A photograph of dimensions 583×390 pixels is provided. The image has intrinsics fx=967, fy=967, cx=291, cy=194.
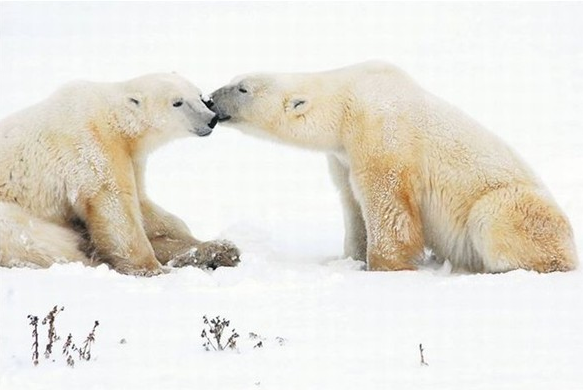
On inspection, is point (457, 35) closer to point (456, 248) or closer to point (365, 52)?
point (365, 52)

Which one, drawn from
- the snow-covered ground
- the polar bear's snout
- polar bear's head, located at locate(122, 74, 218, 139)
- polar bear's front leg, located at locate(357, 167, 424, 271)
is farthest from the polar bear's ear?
the snow-covered ground

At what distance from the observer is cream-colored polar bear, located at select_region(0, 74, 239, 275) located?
6.20m

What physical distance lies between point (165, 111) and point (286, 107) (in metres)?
0.87

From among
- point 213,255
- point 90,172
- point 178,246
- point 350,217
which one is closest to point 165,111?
point 90,172

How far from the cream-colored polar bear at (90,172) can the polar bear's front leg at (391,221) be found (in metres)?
0.96

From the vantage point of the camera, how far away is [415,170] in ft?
21.4

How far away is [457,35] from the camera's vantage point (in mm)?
21250

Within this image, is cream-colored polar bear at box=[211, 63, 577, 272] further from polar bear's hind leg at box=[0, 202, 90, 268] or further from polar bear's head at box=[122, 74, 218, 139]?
polar bear's hind leg at box=[0, 202, 90, 268]

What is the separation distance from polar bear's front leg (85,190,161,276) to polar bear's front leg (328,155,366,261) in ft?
4.99

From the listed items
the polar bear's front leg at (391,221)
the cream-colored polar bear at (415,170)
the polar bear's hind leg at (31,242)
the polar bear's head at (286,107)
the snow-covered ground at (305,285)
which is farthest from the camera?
the polar bear's head at (286,107)

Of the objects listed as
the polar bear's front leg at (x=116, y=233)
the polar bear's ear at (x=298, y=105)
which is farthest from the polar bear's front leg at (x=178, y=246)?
the polar bear's ear at (x=298, y=105)

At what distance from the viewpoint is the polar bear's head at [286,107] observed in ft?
22.4

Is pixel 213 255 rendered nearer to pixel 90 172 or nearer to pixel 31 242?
pixel 90 172

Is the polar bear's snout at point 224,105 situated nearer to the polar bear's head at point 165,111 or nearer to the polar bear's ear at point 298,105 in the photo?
the polar bear's head at point 165,111
